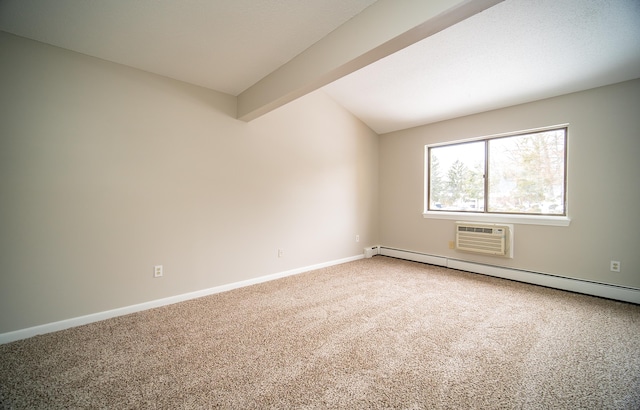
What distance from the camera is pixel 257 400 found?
4.81ft

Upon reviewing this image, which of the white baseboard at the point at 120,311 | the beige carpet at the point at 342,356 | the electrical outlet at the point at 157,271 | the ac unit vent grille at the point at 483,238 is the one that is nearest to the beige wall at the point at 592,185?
the ac unit vent grille at the point at 483,238

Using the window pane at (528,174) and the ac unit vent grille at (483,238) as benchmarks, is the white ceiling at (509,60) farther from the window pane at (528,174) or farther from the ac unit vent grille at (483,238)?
the ac unit vent grille at (483,238)

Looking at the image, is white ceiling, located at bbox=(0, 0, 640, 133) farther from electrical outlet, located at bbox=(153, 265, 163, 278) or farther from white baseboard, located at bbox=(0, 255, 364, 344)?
white baseboard, located at bbox=(0, 255, 364, 344)

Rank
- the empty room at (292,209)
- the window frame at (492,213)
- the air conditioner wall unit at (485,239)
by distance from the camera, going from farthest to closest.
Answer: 1. the air conditioner wall unit at (485,239)
2. the window frame at (492,213)
3. the empty room at (292,209)

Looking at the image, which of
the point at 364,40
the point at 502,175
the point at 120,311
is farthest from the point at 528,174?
the point at 120,311

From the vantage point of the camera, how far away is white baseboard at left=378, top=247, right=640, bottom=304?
293 centimetres

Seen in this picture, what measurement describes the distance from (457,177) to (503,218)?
95 centimetres

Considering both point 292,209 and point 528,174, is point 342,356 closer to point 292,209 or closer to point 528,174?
point 292,209

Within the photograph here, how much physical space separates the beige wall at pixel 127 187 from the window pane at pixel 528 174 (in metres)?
2.85

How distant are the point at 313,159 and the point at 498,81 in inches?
102

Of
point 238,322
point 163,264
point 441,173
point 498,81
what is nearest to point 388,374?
point 238,322

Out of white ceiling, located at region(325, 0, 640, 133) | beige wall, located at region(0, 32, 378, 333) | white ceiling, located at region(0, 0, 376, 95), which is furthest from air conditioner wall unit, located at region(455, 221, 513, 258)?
white ceiling, located at region(0, 0, 376, 95)

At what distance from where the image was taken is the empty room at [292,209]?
170 cm

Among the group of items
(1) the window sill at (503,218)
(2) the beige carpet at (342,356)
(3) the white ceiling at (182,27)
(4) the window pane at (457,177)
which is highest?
(3) the white ceiling at (182,27)
